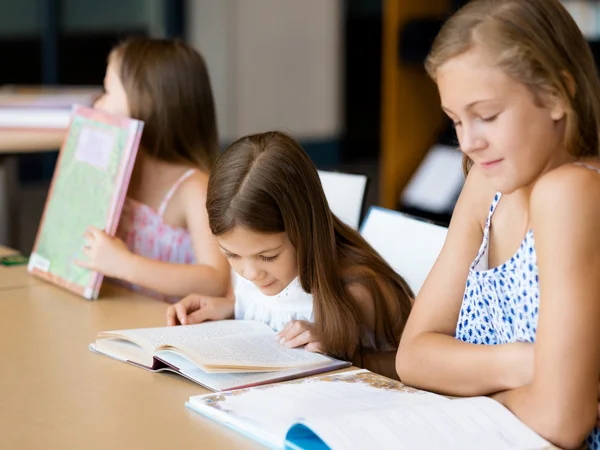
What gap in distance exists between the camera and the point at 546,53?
43.0 inches

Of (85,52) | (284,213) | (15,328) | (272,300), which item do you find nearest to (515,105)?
(284,213)

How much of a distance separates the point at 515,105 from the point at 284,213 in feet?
1.75

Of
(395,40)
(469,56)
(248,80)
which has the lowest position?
(248,80)

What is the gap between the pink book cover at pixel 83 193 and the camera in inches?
74.6

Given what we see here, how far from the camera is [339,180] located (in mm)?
2117

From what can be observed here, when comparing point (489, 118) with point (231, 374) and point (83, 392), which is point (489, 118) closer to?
point (231, 374)

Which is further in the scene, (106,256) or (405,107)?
(405,107)

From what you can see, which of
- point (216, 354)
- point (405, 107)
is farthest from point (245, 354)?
point (405, 107)

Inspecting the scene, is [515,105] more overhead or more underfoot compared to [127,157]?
more overhead

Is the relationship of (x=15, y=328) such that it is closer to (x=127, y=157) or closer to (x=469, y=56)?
(x=127, y=157)

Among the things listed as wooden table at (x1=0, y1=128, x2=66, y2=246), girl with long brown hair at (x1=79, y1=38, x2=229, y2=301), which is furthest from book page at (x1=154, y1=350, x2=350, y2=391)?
wooden table at (x1=0, y1=128, x2=66, y2=246)

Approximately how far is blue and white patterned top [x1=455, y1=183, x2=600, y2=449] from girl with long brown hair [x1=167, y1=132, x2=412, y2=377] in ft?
0.83

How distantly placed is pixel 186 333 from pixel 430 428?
539 millimetres

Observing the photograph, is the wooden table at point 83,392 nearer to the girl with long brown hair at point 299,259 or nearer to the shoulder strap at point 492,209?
the girl with long brown hair at point 299,259
